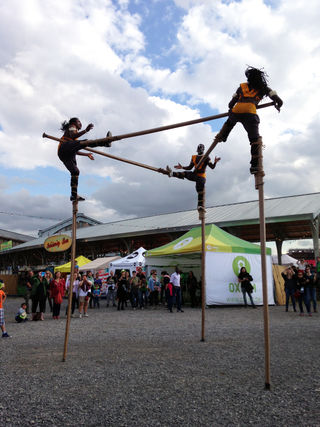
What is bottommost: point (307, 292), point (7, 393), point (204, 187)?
point (7, 393)

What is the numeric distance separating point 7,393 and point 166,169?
17.1 ft

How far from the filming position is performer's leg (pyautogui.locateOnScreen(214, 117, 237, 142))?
6.15m

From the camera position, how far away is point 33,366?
18.1 feet

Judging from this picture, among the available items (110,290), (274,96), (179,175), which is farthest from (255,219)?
(274,96)

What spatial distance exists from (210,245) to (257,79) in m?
10.7

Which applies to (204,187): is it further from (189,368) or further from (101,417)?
(101,417)

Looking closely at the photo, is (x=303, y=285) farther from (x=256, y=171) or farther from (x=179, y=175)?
(x=256, y=171)

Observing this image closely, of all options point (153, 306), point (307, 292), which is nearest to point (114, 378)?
point (307, 292)

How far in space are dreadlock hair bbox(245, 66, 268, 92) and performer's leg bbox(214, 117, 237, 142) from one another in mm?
922

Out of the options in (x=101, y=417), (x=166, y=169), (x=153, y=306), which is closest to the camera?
(x=101, y=417)

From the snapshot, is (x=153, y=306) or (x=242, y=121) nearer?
(x=242, y=121)

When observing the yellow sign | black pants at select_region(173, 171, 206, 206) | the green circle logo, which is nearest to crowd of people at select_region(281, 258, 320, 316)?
the green circle logo

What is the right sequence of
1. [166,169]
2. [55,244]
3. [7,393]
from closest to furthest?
[7,393] → [166,169] → [55,244]

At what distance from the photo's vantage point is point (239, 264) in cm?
→ 1620
